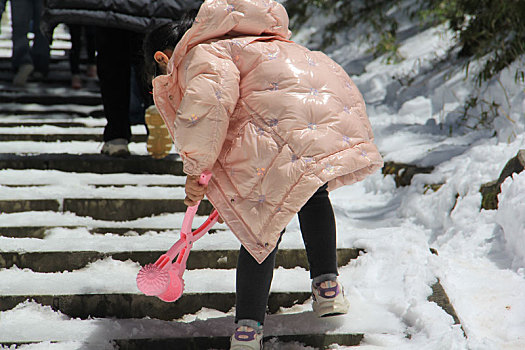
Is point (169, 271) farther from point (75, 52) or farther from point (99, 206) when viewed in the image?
point (75, 52)

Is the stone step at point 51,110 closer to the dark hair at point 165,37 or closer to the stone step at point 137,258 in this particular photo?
the stone step at point 137,258

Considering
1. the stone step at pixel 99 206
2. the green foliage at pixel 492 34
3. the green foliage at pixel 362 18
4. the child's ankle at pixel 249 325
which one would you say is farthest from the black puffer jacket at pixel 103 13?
the green foliage at pixel 362 18

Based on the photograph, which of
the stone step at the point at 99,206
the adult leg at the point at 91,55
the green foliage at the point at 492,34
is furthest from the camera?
the adult leg at the point at 91,55

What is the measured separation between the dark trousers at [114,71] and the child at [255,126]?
1.46 metres

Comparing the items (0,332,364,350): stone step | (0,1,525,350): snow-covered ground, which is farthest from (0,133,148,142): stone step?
(0,332,364,350): stone step

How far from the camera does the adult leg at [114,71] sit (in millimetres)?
3314

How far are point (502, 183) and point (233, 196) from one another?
1462 millimetres

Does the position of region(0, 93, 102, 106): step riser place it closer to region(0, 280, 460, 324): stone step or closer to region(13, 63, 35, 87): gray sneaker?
region(13, 63, 35, 87): gray sneaker

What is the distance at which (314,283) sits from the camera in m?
2.08

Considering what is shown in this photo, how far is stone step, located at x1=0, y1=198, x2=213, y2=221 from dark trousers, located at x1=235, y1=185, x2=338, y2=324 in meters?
1.11

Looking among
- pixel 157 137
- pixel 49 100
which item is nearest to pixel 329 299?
pixel 157 137

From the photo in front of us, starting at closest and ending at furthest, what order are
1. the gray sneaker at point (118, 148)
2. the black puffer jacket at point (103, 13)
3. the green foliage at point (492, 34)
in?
1. the black puffer jacket at point (103, 13)
2. the gray sneaker at point (118, 148)
3. the green foliage at point (492, 34)

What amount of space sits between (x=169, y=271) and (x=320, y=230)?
0.55m

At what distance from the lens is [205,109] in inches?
67.3
